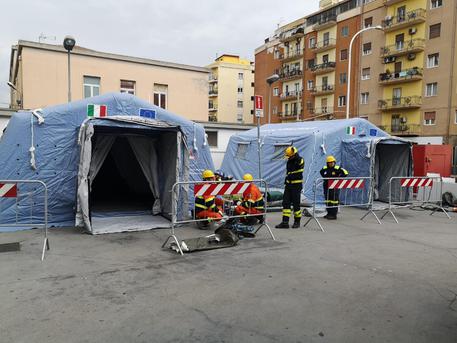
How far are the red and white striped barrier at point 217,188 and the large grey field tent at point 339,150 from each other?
5468 mm

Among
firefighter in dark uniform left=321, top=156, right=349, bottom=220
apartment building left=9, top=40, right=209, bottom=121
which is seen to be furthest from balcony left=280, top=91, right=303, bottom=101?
firefighter in dark uniform left=321, top=156, right=349, bottom=220

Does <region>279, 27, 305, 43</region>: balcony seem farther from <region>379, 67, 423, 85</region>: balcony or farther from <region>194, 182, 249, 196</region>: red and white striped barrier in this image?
<region>194, 182, 249, 196</region>: red and white striped barrier

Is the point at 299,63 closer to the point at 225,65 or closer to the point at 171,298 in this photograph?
the point at 225,65

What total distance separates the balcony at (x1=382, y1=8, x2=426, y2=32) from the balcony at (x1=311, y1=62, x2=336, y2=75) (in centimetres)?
796

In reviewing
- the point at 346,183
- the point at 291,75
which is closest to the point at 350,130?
the point at 346,183

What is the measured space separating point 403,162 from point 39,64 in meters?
18.2

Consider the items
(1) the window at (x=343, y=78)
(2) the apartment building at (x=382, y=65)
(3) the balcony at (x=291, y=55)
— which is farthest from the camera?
(3) the balcony at (x=291, y=55)

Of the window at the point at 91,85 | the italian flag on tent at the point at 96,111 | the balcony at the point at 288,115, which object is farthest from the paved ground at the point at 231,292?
the balcony at the point at 288,115

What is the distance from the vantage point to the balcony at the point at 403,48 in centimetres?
3878

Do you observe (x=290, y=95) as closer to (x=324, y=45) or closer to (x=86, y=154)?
(x=324, y=45)

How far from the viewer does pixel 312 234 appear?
8570 mm

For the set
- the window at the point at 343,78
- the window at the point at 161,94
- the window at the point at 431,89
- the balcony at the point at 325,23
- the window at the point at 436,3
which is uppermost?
the balcony at the point at 325,23

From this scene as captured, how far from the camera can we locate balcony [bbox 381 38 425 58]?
127 feet

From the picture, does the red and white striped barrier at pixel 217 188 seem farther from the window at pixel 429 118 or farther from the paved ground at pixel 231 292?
the window at pixel 429 118
